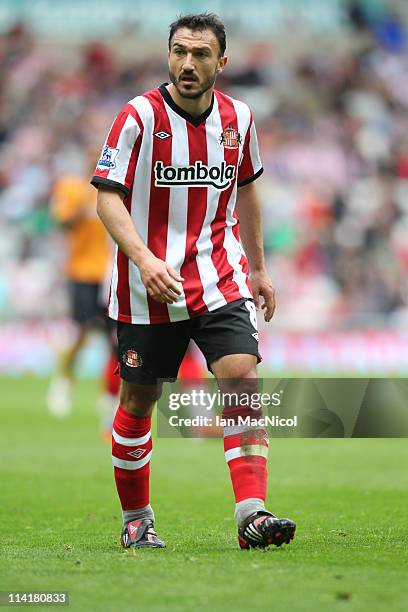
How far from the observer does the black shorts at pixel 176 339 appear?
539cm

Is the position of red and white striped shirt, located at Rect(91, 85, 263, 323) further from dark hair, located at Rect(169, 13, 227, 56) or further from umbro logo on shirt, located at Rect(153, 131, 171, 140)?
dark hair, located at Rect(169, 13, 227, 56)

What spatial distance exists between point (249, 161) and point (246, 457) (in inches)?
55.9

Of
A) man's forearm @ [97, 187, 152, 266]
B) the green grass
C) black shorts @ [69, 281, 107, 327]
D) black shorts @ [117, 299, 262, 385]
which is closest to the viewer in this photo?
the green grass

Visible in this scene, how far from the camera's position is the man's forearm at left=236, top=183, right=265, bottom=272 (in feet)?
19.3

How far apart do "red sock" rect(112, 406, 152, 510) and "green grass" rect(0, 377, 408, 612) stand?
25 centimetres

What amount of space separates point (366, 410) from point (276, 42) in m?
20.3

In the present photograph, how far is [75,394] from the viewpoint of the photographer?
653 inches

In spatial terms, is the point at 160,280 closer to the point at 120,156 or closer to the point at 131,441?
the point at 120,156

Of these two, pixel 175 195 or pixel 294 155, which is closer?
pixel 175 195

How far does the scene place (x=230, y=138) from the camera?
558cm

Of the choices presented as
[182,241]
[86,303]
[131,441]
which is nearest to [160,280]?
[182,241]

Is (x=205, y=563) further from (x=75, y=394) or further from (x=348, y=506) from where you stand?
(x=75, y=394)

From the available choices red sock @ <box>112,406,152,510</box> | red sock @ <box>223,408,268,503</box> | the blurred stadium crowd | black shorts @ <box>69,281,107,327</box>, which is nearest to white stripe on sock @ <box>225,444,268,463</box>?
red sock @ <box>223,408,268,503</box>

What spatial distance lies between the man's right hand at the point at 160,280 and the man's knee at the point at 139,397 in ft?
1.84
